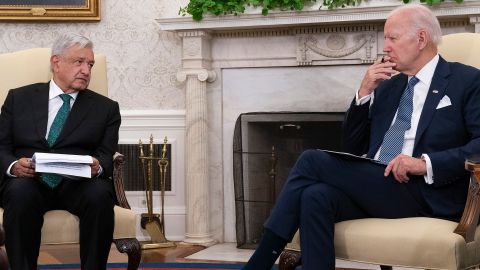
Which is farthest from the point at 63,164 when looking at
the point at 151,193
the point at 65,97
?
the point at 151,193

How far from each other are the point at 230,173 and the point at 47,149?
1950mm

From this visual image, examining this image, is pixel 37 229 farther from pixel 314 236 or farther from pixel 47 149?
pixel 314 236

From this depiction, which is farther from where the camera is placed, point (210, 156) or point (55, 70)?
point (210, 156)

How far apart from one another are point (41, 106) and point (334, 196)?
1.55 meters

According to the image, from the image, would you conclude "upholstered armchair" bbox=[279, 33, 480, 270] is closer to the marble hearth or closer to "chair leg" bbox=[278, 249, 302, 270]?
"chair leg" bbox=[278, 249, 302, 270]

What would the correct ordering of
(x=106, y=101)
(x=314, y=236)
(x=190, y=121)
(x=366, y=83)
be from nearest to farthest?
(x=314, y=236)
(x=366, y=83)
(x=106, y=101)
(x=190, y=121)

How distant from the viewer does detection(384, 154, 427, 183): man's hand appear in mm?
2916

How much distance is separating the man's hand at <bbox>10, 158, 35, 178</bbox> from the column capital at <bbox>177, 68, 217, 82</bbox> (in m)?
1.97

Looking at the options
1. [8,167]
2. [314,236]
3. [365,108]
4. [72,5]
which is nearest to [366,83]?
[365,108]

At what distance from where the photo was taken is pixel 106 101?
151 inches

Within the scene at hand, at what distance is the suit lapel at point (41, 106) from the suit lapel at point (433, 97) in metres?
1.65

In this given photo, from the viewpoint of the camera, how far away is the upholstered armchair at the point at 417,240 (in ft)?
8.80

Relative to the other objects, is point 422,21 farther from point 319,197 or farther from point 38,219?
point 38,219

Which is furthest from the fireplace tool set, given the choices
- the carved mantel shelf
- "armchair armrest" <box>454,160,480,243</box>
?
"armchair armrest" <box>454,160,480,243</box>
